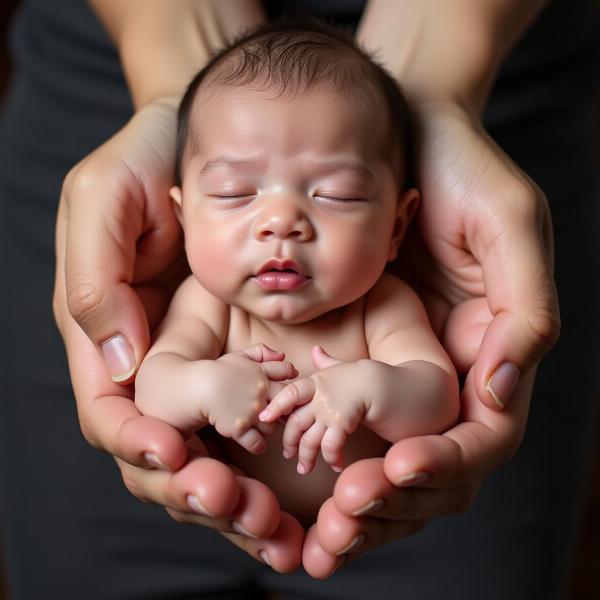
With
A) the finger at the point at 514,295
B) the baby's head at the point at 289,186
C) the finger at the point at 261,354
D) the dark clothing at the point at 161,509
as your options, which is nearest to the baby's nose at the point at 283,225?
the baby's head at the point at 289,186

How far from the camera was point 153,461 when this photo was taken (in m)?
0.93

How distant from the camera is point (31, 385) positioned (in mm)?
1419

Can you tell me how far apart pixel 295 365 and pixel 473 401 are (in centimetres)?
20

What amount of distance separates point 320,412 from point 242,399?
0.25ft

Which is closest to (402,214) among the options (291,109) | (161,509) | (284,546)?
(291,109)

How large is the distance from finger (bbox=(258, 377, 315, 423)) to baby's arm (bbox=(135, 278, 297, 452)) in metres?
0.01

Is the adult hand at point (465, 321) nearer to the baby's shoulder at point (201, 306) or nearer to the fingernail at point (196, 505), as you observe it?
the fingernail at point (196, 505)

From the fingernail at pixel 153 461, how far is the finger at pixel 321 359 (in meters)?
0.18

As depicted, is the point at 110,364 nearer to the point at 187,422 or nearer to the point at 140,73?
the point at 187,422

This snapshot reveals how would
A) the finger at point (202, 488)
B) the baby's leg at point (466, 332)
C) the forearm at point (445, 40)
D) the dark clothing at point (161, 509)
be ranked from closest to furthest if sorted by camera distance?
1. the finger at point (202, 488)
2. the baby's leg at point (466, 332)
3. the forearm at point (445, 40)
4. the dark clothing at point (161, 509)

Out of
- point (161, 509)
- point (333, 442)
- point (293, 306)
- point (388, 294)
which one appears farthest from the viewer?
point (161, 509)

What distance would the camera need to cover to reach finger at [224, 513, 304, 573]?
37.4 inches

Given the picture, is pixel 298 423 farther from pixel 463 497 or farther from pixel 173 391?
pixel 463 497

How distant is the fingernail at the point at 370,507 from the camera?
2.94 ft
